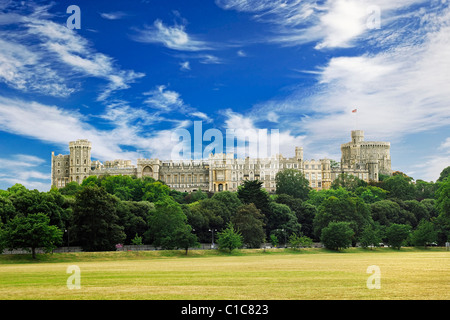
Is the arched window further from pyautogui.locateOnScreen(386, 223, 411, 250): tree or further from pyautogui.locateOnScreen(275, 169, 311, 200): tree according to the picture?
pyautogui.locateOnScreen(386, 223, 411, 250): tree

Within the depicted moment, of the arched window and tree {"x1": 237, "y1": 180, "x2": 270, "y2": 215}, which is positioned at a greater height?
the arched window

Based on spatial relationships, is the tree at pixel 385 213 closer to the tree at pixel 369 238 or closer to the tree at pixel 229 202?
the tree at pixel 369 238

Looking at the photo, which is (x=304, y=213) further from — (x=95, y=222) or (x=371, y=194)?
(x=95, y=222)

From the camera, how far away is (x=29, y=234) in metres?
54.0

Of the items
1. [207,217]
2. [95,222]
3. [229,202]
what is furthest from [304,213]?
[95,222]

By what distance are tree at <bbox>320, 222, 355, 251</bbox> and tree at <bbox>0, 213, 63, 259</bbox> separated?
36.5m

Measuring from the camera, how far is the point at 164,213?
233ft

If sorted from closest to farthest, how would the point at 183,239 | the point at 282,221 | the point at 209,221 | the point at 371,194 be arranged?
the point at 183,239 → the point at 209,221 → the point at 282,221 → the point at 371,194

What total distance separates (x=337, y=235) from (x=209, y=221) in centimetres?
1964

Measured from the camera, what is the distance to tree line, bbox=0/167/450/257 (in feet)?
201

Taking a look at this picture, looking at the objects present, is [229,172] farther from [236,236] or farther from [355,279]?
[355,279]

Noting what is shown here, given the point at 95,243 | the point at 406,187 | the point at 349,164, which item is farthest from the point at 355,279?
the point at 349,164

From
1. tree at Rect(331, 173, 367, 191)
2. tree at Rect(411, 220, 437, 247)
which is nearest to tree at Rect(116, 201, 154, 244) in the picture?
tree at Rect(411, 220, 437, 247)
